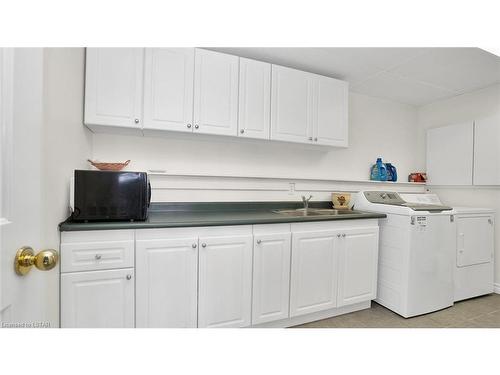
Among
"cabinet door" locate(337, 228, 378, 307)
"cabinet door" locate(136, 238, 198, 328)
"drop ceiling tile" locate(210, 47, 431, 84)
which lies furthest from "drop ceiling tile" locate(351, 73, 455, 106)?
"cabinet door" locate(136, 238, 198, 328)

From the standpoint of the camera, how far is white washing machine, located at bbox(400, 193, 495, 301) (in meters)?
2.37

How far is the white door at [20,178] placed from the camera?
57 centimetres

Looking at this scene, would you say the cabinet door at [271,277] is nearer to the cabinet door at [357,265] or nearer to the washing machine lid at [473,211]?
the cabinet door at [357,265]

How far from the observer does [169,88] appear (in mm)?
1778

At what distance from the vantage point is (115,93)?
1.67 meters

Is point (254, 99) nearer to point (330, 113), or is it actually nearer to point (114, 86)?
point (330, 113)

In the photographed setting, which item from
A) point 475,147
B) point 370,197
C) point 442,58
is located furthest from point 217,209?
point 475,147

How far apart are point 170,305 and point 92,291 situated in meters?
0.46

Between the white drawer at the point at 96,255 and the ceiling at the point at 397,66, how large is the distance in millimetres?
1716

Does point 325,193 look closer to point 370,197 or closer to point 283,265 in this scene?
point 370,197

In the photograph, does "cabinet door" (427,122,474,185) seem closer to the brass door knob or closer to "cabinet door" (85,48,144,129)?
"cabinet door" (85,48,144,129)

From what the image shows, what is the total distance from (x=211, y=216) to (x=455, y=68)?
273cm

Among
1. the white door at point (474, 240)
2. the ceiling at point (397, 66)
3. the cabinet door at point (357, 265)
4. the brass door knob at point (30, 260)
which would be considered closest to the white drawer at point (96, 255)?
the brass door knob at point (30, 260)

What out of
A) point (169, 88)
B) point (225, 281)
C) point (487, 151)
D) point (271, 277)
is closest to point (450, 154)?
point (487, 151)
